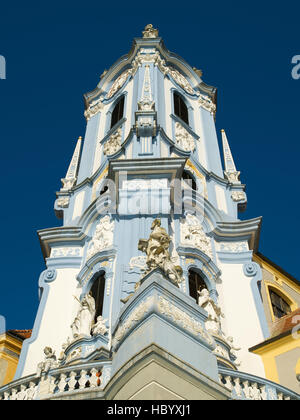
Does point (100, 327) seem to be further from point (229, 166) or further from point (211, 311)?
point (229, 166)

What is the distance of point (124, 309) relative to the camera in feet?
31.9

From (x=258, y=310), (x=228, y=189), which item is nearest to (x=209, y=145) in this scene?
(x=228, y=189)

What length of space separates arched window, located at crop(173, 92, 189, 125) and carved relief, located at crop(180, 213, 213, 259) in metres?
6.39

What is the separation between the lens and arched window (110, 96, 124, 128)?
21281 mm

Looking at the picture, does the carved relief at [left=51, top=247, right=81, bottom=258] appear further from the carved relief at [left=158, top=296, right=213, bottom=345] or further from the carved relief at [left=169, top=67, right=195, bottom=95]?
Answer: the carved relief at [left=169, top=67, right=195, bottom=95]

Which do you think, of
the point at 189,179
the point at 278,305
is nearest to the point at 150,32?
the point at 189,179

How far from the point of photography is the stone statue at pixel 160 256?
10.0 m

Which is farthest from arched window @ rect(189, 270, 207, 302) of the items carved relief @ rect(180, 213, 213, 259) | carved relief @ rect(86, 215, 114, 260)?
carved relief @ rect(86, 215, 114, 260)

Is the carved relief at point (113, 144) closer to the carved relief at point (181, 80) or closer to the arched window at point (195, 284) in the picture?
the carved relief at point (181, 80)

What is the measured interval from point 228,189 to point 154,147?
3.63 metres

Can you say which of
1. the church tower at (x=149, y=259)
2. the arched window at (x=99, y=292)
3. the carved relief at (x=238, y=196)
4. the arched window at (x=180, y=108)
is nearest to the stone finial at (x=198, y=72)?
the church tower at (x=149, y=259)

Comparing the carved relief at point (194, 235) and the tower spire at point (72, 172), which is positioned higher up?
the tower spire at point (72, 172)

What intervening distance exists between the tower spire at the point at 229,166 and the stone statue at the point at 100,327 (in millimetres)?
8790

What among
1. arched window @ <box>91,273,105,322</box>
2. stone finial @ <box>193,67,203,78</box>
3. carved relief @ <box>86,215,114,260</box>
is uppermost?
stone finial @ <box>193,67,203,78</box>
